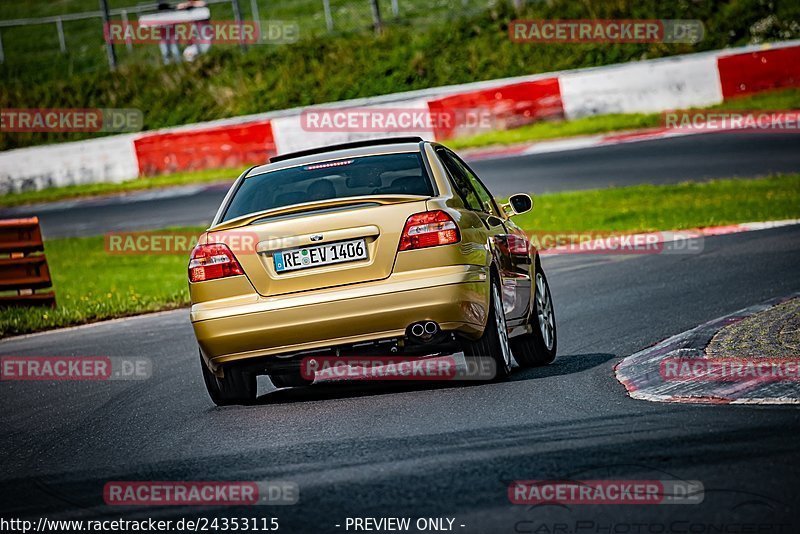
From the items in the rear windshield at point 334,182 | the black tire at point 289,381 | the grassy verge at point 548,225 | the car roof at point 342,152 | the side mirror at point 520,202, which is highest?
the car roof at point 342,152

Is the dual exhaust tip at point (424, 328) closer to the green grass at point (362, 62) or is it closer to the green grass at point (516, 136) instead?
the green grass at point (516, 136)

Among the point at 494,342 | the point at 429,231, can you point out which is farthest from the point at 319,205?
the point at 494,342

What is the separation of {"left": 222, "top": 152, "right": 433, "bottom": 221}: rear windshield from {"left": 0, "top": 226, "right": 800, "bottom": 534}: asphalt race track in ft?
4.12

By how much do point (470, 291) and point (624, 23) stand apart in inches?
1022

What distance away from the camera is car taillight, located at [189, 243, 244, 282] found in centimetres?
813

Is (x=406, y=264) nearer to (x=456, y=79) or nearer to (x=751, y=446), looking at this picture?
(x=751, y=446)

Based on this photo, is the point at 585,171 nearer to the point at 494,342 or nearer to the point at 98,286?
the point at 98,286

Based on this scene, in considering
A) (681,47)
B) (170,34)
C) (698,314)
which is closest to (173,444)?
(698,314)

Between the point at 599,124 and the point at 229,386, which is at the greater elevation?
the point at 229,386

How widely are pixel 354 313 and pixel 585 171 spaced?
53.6ft

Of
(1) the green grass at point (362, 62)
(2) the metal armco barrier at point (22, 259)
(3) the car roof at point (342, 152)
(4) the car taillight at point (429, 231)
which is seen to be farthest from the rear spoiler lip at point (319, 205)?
(1) the green grass at point (362, 62)

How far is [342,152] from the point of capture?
9125 millimetres

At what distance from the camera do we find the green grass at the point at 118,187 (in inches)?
1163

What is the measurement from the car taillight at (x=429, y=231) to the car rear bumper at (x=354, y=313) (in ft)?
0.52
